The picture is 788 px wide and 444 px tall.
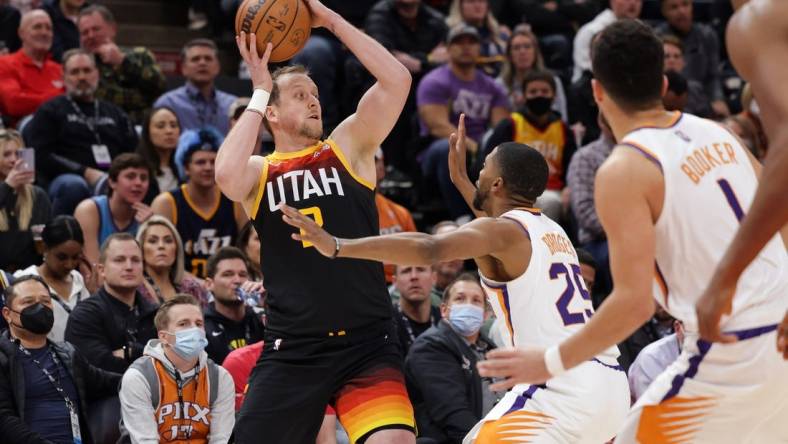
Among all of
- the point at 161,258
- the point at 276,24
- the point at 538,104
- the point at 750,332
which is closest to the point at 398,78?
the point at 276,24

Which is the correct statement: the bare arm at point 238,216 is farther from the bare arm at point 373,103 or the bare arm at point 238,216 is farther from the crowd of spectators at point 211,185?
the bare arm at point 373,103

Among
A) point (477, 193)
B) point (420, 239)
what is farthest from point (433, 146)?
point (420, 239)

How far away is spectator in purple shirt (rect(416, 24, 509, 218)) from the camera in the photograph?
11.7 m

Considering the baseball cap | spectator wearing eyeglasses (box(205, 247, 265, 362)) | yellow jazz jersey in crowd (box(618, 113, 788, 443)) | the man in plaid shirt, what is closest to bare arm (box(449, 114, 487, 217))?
yellow jazz jersey in crowd (box(618, 113, 788, 443))

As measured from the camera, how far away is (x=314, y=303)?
557cm

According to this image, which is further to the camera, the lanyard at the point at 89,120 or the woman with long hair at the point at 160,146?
the lanyard at the point at 89,120

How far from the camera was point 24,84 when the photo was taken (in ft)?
35.8

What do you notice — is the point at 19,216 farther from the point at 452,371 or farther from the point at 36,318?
the point at 452,371

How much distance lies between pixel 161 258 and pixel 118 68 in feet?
10.4

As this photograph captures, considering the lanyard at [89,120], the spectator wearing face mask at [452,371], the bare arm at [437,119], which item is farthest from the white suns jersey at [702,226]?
the bare arm at [437,119]

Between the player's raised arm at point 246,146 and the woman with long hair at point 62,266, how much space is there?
3.17 meters

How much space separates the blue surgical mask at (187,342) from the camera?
7.52 meters

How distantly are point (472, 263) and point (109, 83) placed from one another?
3863 mm

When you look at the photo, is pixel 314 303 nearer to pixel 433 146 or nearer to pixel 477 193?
pixel 477 193
